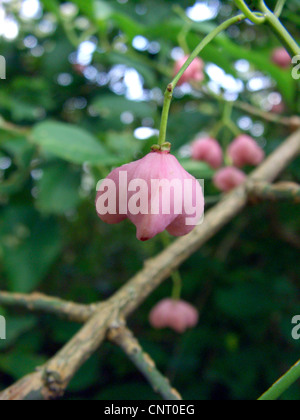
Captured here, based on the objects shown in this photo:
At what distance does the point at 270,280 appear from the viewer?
1.24 meters

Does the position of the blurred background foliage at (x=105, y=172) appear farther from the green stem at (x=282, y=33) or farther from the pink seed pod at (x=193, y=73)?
the green stem at (x=282, y=33)

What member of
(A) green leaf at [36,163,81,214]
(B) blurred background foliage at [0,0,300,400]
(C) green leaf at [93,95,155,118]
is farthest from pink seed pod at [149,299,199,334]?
(C) green leaf at [93,95,155,118]

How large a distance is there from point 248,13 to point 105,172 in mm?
585

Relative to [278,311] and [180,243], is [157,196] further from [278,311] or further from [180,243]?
[278,311]

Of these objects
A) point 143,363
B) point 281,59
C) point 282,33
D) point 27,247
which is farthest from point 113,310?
point 281,59

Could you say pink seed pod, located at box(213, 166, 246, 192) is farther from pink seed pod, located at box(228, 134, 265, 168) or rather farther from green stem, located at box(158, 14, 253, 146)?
green stem, located at box(158, 14, 253, 146)

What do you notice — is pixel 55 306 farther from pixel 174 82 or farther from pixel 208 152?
pixel 208 152

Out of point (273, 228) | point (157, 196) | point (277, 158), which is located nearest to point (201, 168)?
point (277, 158)

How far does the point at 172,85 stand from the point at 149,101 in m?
1.01

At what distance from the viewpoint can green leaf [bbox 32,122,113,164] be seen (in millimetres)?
736

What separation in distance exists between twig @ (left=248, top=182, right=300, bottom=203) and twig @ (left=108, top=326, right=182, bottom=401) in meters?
0.28

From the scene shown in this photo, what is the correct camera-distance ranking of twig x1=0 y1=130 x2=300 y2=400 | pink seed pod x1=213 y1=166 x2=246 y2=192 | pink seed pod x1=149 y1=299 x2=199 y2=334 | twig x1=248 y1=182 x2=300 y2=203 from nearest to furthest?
twig x1=0 y1=130 x2=300 y2=400, twig x1=248 y1=182 x2=300 y2=203, pink seed pod x1=213 y1=166 x2=246 y2=192, pink seed pod x1=149 y1=299 x2=199 y2=334

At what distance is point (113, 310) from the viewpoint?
0.52m

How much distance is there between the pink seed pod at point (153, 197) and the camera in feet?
1.15
